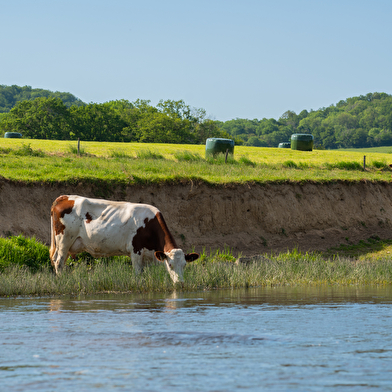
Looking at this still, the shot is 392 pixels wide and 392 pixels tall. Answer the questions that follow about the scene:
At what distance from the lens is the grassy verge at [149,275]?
544 inches

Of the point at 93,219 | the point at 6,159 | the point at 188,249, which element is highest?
the point at 6,159

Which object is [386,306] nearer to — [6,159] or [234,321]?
[234,321]

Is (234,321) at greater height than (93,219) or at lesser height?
lesser

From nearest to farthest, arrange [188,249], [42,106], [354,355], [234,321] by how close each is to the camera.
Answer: [354,355]
[234,321]
[188,249]
[42,106]

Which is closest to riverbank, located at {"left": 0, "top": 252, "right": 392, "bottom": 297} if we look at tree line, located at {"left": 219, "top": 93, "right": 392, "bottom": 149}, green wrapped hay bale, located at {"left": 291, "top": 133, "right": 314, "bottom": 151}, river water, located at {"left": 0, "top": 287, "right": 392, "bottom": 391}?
river water, located at {"left": 0, "top": 287, "right": 392, "bottom": 391}

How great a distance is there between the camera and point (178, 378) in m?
6.38

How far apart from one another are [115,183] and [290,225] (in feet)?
Answer: 27.6

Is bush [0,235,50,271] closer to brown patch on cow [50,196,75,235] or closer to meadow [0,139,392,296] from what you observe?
meadow [0,139,392,296]

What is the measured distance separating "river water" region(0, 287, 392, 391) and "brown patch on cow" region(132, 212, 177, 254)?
2.65 m

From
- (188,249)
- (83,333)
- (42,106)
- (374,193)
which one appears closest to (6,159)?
(188,249)

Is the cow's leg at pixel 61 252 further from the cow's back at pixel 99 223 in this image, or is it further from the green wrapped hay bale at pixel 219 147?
the green wrapped hay bale at pixel 219 147

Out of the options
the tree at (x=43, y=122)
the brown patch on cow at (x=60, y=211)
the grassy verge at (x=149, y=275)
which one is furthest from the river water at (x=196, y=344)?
the tree at (x=43, y=122)

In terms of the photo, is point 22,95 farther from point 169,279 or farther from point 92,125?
point 169,279

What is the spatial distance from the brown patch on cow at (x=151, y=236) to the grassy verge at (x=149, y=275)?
57cm
